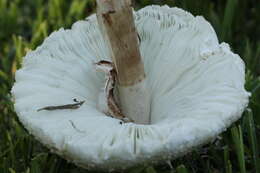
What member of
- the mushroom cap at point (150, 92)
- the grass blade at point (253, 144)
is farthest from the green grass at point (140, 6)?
the mushroom cap at point (150, 92)

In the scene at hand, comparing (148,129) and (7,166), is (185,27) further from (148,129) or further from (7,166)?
(7,166)

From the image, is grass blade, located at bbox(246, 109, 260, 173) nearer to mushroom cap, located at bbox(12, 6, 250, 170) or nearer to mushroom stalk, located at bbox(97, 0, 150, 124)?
mushroom cap, located at bbox(12, 6, 250, 170)

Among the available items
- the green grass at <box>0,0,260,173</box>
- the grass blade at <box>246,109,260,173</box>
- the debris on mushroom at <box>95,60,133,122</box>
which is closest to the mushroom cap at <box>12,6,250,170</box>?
the debris on mushroom at <box>95,60,133,122</box>

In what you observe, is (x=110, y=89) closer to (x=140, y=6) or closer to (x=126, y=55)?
(x=126, y=55)

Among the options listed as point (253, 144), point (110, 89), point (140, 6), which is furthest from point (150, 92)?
point (140, 6)

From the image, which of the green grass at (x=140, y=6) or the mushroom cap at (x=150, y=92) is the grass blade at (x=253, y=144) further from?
the mushroom cap at (x=150, y=92)

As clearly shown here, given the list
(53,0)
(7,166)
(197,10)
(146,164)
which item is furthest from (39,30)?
(146,164)
